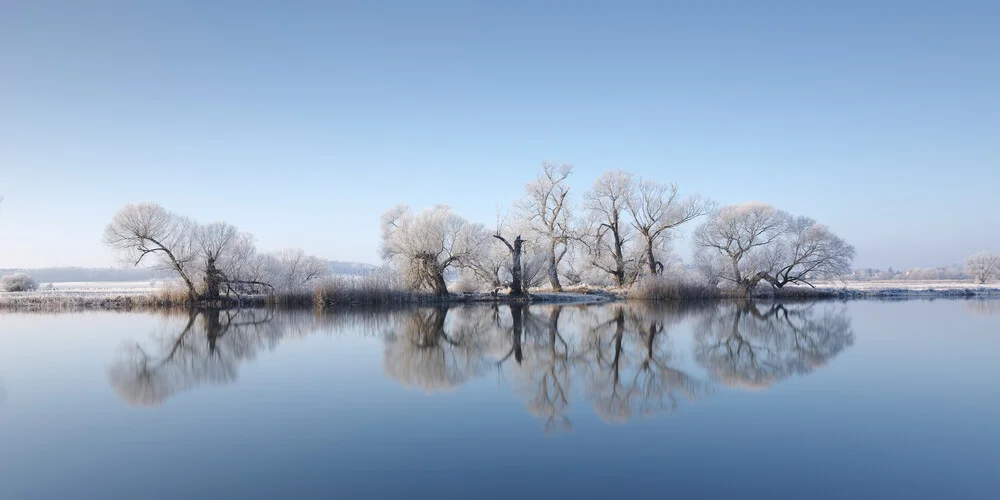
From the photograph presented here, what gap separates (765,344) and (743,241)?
22.6 meters

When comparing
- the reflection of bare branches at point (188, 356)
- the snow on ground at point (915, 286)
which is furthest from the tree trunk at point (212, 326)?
the snow on ground at point (915, 286)

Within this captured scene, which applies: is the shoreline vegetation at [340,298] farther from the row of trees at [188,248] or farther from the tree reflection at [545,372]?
the tree reflection at [545,372]

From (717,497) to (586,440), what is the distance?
1642 millimetres

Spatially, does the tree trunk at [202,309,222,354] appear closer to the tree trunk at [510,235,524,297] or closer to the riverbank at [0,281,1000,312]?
the riverbank at [0,281,1000,312]

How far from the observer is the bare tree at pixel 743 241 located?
33594 millimetres

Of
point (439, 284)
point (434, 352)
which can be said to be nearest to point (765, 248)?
point (439, 284)

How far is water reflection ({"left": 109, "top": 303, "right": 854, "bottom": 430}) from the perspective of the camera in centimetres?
811

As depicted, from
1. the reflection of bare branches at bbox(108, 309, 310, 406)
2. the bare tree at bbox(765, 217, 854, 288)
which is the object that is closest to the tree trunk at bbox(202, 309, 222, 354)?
the reflection of bare branches at bbox(108, 309, 310, 406)

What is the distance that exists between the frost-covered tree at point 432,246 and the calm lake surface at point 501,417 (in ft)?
46.4

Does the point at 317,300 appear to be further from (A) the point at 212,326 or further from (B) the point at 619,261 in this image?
(B) the point at 619,261

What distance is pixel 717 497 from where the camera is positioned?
435 centimetres

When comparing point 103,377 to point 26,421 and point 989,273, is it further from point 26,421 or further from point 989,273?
point 989,273

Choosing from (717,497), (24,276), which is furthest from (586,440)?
(24,276)

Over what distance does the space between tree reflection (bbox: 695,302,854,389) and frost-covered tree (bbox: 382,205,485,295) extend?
1282 centimetres
